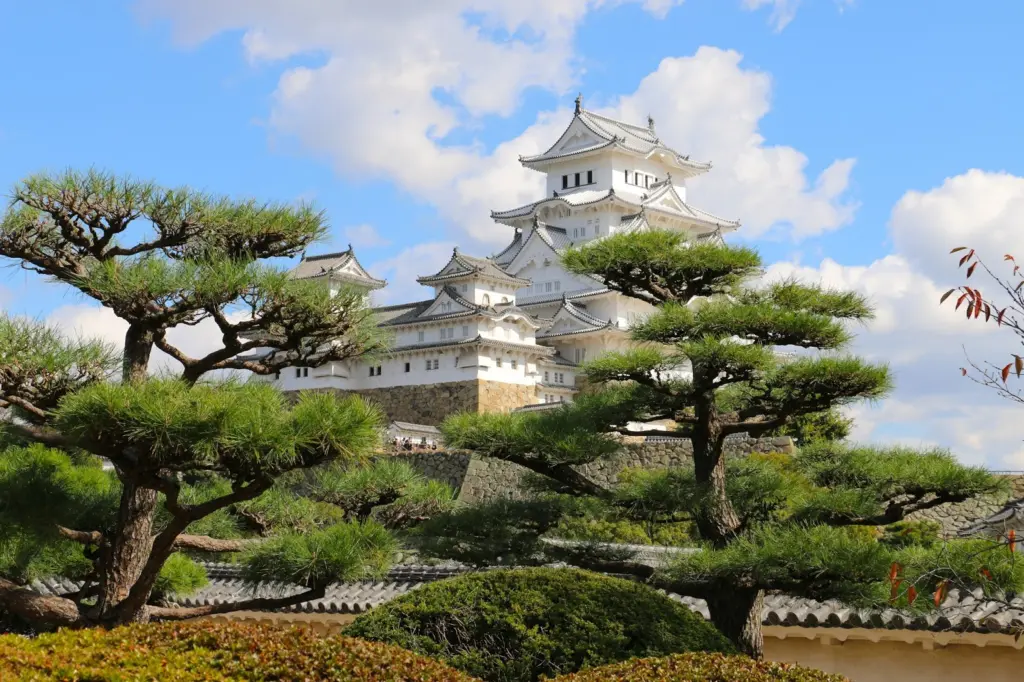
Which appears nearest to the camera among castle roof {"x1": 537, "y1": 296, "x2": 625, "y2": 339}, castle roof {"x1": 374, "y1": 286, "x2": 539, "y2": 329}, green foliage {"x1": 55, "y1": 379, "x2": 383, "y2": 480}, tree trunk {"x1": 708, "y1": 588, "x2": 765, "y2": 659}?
green foliage {"x1": 55, "y1": 379, "x2": 383, "y2": 480}

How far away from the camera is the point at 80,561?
30.7 ft

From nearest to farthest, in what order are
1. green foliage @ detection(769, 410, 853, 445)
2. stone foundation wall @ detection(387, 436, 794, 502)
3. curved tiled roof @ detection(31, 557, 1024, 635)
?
curved tiled roof @ detection(31, 557, 1024, 635) → stone foundation wall @ detection(387, 436, 794, 502) → green foliage @ detection(769, 410, 853, 445)

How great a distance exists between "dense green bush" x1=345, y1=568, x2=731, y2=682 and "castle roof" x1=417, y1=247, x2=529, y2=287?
1129 inches

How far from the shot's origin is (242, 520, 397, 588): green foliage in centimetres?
798

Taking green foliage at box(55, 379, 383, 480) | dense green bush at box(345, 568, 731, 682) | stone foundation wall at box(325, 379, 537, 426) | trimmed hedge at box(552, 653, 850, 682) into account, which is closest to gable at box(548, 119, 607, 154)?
stone foundation wall at box(325, 379, 537, 426)

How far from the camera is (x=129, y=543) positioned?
823 cm

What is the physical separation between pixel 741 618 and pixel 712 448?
148cm

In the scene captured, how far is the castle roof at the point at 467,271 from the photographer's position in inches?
1399

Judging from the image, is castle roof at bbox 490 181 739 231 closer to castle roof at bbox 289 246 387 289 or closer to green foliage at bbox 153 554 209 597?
castle roof at bbox 289 246 387 289

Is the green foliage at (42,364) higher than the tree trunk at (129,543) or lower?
higher

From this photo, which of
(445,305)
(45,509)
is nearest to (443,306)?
(445,305)

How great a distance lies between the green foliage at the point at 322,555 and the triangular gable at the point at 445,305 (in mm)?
26857

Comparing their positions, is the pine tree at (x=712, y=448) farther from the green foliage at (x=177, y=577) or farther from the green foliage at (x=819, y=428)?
the green foliage at (x=819, y=428)

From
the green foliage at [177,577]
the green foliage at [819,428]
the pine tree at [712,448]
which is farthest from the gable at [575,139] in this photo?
the green foliage at [177,577]
